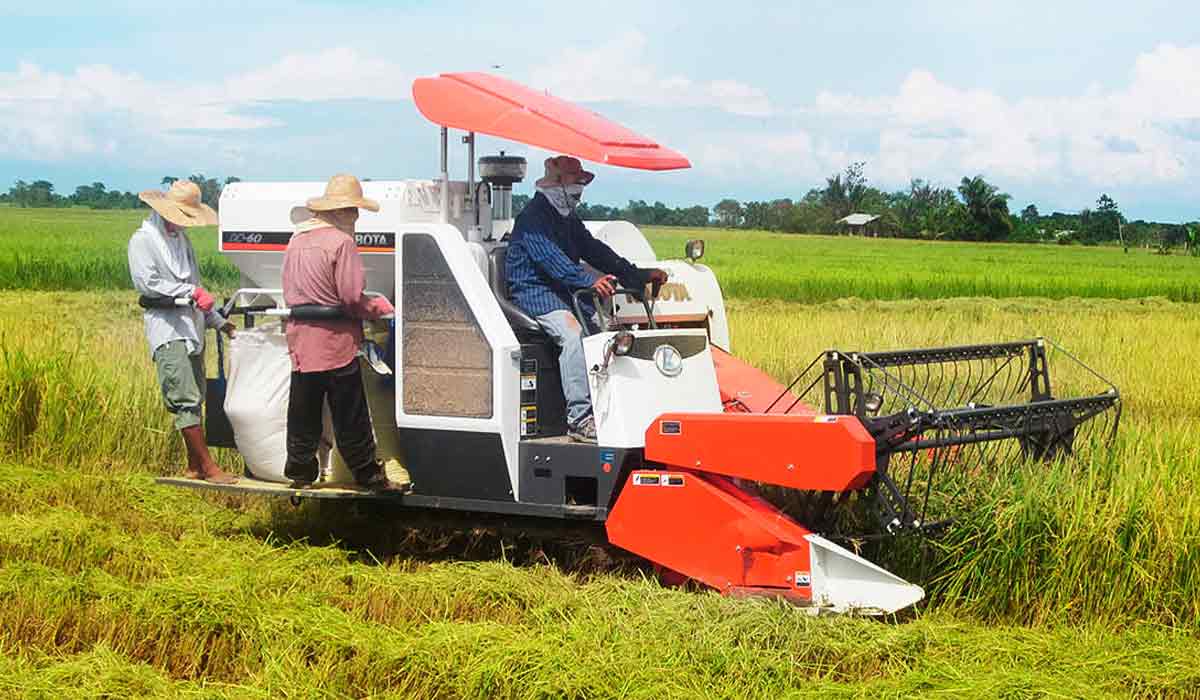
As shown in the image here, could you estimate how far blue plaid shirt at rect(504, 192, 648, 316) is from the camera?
6.94 meters

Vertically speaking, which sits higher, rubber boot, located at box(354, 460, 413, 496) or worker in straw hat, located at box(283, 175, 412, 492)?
worker in straw hat, located at box(283, 175, 412, 492)

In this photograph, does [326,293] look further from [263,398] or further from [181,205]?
[181,205]

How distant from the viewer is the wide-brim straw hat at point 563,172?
7133 mm

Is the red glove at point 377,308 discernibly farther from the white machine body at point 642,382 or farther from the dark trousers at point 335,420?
the white machine body at point 642,382

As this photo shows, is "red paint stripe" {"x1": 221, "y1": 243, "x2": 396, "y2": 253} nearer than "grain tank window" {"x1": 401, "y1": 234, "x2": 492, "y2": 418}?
No

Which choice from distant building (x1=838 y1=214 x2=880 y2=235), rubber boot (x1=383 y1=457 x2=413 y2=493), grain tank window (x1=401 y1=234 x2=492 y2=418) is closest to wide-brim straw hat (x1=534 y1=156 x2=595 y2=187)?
grain tank window (x1=401 y1=234 x2=492 y2=418)

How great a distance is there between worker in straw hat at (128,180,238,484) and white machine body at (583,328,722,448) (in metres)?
2.21

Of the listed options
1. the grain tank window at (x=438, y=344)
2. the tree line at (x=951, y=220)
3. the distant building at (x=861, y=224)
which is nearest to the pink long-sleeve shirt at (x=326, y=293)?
the grain tank window at (x=438, y=344)

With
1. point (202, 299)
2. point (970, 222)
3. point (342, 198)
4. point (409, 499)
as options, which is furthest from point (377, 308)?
point (970, 222)

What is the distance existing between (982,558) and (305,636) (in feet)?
9.63

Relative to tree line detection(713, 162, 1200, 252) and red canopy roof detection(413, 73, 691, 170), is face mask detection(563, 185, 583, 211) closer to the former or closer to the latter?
red canopy roof detection(413, 73, 691, 170)

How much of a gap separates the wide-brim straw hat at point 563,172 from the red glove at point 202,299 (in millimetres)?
1898

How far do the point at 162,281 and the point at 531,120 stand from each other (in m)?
2.31

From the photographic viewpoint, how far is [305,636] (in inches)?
222
